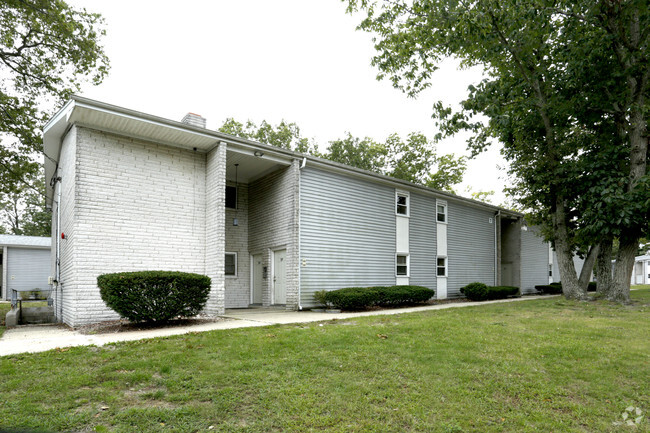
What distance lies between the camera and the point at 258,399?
169 inches

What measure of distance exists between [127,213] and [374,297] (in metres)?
7.90

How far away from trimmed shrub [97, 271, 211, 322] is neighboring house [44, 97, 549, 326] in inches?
74.2

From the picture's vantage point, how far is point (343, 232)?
577 inches

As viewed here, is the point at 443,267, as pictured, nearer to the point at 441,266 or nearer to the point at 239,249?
the point at 441,266

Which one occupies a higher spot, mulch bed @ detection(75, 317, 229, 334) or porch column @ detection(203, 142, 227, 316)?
porch column @ detection(203, 142, 227, 316)

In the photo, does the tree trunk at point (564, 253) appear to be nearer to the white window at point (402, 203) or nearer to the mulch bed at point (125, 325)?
the white window at point (402, 203)

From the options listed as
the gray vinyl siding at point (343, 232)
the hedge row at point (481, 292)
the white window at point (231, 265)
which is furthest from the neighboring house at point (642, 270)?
the white window at point (231, 265)

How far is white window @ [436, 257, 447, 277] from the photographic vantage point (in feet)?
61.8

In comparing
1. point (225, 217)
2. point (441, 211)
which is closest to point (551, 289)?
point (441, 211)

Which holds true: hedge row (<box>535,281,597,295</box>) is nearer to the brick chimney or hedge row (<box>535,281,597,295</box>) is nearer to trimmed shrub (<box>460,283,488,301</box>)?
trimmed shrub (<box>460,283,488,301</box>)

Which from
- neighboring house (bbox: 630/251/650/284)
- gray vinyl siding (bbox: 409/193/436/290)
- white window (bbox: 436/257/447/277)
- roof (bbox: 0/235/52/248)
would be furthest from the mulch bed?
neighboring house (bbox: 630/251/650/284)

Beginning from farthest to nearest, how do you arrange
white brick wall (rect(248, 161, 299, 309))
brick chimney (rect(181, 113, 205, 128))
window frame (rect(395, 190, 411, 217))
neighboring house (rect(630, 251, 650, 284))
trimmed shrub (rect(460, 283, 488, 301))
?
neighboring house (rect(630, 251, 650, 284)) → trimmed shrub (rect(460, 283, 488, 301)) → window frame (rect(395, 190, 411, 217)) → white brick wall (rect(248, 161, 299, 309)) → brick chimney (rect(181, 113, 205, 128))

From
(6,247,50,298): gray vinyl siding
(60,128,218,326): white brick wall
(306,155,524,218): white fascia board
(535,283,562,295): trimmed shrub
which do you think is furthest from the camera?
(535,283,562,295): trimmed shrub

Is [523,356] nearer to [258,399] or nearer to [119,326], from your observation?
[258,399]
